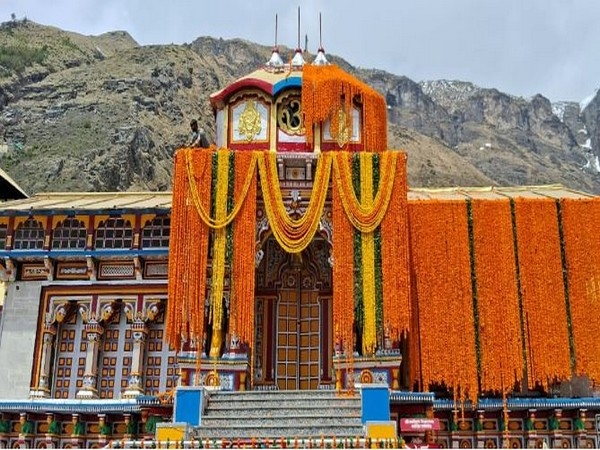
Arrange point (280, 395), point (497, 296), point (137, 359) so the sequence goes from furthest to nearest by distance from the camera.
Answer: point (137, 359), point (497, 296), point (280, 395)

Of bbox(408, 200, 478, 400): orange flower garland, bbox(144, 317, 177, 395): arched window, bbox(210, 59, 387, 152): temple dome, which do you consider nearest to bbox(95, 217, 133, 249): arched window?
bbox(144, 317, 177, 395): arched window

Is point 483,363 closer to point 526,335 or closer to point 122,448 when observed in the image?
point 526,335

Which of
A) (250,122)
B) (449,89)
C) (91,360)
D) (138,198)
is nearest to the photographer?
(91,360)

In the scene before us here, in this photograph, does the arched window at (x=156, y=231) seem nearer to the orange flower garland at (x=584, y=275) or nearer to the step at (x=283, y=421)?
the step at (x=283, y=421)

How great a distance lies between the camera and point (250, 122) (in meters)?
21.7

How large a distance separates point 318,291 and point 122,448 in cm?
855

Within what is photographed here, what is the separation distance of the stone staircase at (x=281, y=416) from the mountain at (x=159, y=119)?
146 feet

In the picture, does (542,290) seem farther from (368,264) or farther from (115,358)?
(115,358)

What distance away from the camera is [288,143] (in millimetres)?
21469

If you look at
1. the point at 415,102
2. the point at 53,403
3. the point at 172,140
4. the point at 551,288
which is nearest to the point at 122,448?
the point at 53,403

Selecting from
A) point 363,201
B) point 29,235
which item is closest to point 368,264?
point 363,201

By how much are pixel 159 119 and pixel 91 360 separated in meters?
60.0

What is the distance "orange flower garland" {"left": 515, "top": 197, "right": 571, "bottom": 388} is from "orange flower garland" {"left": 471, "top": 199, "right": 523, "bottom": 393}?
0.28 metres

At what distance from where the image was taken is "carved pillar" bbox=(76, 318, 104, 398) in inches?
824
